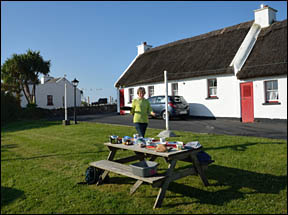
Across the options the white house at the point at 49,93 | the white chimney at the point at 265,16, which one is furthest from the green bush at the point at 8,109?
the white chimney at the point at 265,16

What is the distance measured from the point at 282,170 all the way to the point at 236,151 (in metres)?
1.16

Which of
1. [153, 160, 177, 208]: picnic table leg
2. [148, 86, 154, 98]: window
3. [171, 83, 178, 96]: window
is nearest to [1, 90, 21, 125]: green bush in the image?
[153, 160, 177, 208]: picnic table leg

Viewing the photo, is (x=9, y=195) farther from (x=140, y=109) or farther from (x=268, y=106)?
(x=268, y=106)

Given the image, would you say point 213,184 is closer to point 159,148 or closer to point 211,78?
point 159,148

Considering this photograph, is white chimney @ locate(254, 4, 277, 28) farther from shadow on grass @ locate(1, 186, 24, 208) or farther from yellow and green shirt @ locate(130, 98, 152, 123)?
shadow on grass @ locate(1, 186, 24, 208)

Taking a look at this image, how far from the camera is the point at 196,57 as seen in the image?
14922 mm

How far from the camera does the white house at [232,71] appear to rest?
10.9 metres

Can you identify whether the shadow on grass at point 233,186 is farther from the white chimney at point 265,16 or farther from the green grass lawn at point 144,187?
the white chimney at point 265,16

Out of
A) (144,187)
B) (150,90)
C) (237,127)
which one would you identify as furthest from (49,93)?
(150,90)

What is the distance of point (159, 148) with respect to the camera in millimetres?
3395

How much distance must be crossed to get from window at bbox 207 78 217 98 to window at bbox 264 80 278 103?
110 inches

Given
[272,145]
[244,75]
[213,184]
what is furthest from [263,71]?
[213,184]

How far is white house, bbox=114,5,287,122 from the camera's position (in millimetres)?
10945

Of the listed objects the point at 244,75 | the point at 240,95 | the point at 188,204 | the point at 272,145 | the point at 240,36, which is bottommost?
the point at 188,204
